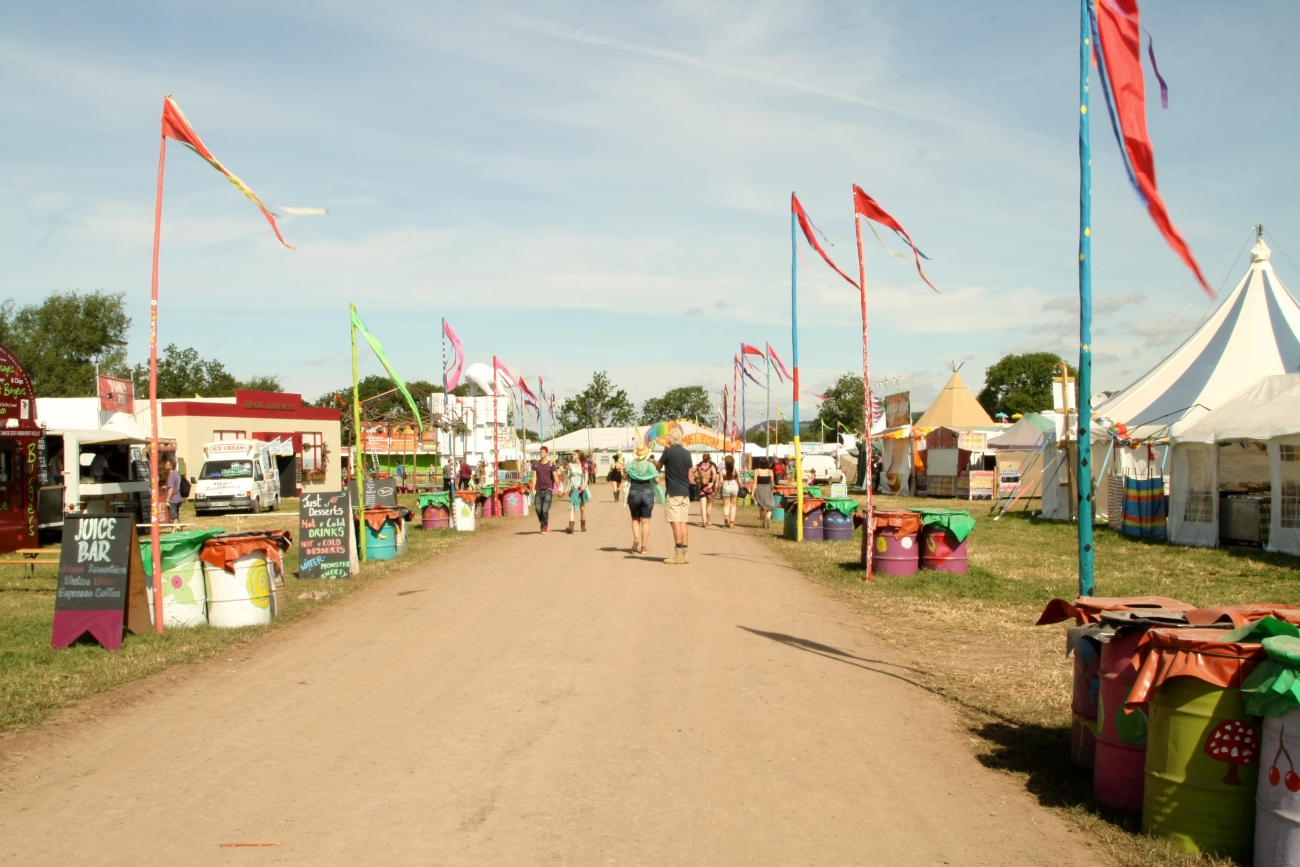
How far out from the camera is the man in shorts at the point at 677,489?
1525 centimetres

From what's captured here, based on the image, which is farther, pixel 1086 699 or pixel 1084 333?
pixel 1084 333

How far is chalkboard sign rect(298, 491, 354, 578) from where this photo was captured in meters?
14.0

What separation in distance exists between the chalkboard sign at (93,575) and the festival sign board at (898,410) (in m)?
39.4

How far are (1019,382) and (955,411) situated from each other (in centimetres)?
5821

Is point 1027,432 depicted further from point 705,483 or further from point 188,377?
point 188,377

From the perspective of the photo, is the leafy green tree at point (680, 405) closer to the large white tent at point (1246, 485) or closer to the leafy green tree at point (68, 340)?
the leafy green tree at point (68, 340)

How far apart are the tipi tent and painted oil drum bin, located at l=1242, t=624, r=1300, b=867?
41.9 metres

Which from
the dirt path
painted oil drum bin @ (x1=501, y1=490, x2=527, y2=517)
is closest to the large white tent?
the dirt path

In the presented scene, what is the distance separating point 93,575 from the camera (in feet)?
30.5

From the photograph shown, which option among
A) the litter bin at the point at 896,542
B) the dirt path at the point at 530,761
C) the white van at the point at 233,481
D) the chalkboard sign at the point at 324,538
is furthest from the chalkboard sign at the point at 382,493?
the white van at the point at 233,481

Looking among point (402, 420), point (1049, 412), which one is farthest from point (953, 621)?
point (402, 420)

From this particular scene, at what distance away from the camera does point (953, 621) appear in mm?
10625

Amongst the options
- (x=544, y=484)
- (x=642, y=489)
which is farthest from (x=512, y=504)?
(x=642, y=489)

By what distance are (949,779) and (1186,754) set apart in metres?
1.51
